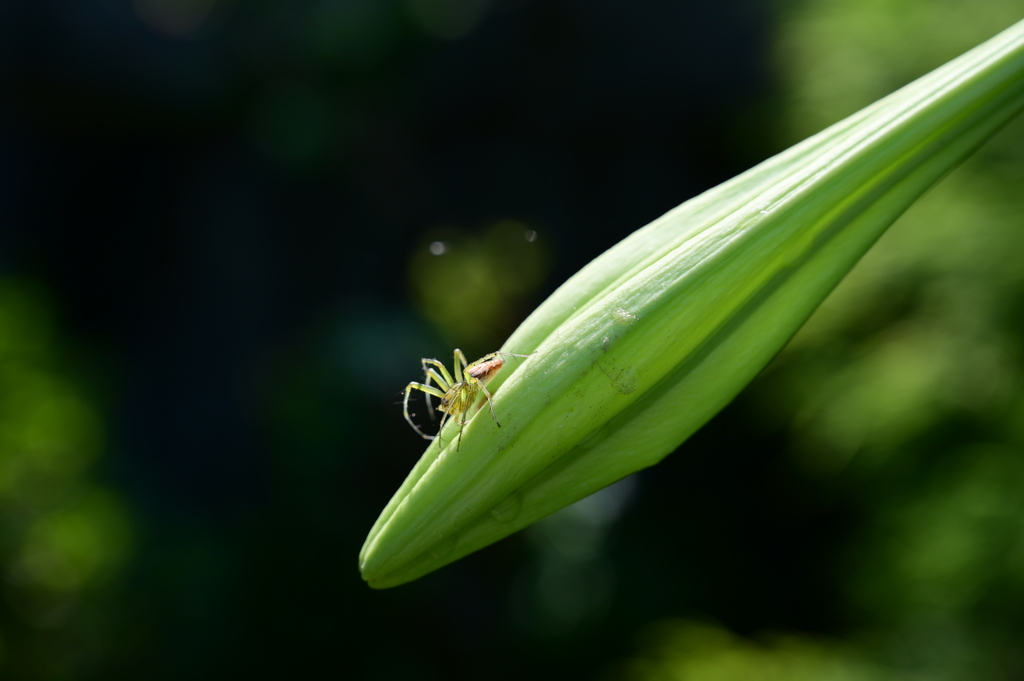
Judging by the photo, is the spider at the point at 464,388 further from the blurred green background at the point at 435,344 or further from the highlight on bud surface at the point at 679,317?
the blurred green background at the point at 435,344

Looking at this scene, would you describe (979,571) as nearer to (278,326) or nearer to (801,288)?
(801,288)

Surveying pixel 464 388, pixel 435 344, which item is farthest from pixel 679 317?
pixel 435 344

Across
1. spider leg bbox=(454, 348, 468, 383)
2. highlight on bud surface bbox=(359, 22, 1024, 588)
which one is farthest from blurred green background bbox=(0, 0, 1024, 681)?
highlight on bud surface bbox=(359, 22, 1024, 588)

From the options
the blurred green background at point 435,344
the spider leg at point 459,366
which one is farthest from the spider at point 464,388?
the blurred green background at point 435,344

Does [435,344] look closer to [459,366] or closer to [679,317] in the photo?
[459,366]

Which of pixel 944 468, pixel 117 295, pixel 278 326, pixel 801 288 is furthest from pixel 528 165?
pixel 801 288
